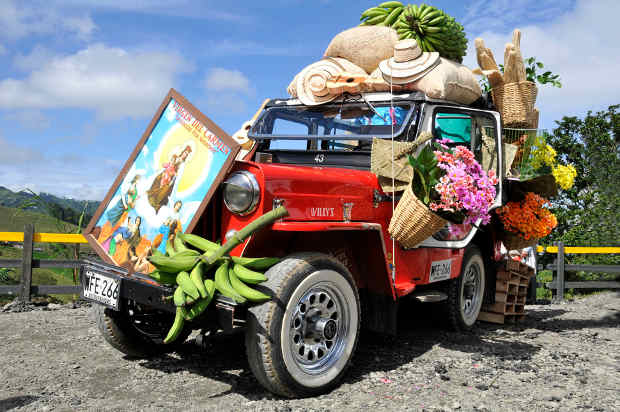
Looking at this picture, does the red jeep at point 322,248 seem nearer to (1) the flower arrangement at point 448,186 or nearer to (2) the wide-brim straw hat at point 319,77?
(2) the wide-brim straw hat at point 319,77

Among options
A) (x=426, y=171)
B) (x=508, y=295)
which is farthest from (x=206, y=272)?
(x=508, y=295)

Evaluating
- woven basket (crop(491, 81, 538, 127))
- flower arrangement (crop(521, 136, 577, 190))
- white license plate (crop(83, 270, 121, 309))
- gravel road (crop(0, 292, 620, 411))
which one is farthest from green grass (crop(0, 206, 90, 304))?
flower arrangement (crop(521, 136, 577, 190))

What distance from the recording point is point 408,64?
4715 mm

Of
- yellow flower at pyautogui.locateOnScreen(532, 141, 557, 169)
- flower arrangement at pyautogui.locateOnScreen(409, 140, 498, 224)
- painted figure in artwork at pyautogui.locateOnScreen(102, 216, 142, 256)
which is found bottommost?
painted figure in artwork at pyautogui.locateOnScreen(102, 216, 142, 256)

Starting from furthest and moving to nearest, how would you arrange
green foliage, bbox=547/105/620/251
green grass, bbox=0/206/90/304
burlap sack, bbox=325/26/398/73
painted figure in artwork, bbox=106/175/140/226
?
1. green foliage, bbox=547/105/620/251
2. green grass, bbox=0/206/90/304
3. burlap sack, bbox=325/26/398/73
4. painted figure in artwork, bbox=106/175/140/226

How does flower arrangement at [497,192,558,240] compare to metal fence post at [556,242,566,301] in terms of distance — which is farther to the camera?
metal fence post at [556,242,566,301]

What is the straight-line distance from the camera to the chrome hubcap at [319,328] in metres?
3.33

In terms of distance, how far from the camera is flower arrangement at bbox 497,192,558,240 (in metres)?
5.71

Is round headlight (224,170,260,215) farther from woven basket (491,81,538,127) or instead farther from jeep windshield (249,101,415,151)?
woven basket (491,81,538,127)

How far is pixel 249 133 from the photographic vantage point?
5.29 meters

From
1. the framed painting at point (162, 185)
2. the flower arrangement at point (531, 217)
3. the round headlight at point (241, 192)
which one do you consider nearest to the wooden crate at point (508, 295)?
the flower arrangement at point (531, 217)

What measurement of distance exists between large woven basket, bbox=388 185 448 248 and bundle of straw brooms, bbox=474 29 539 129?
2.17m

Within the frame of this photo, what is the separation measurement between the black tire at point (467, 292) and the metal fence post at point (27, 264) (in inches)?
223

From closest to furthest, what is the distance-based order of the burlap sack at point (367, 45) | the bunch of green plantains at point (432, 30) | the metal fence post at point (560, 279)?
the burlap sack at point (367, 45) < the bunch of green plantains at point (432, 30) < the metal fence post at point (560, 279)
